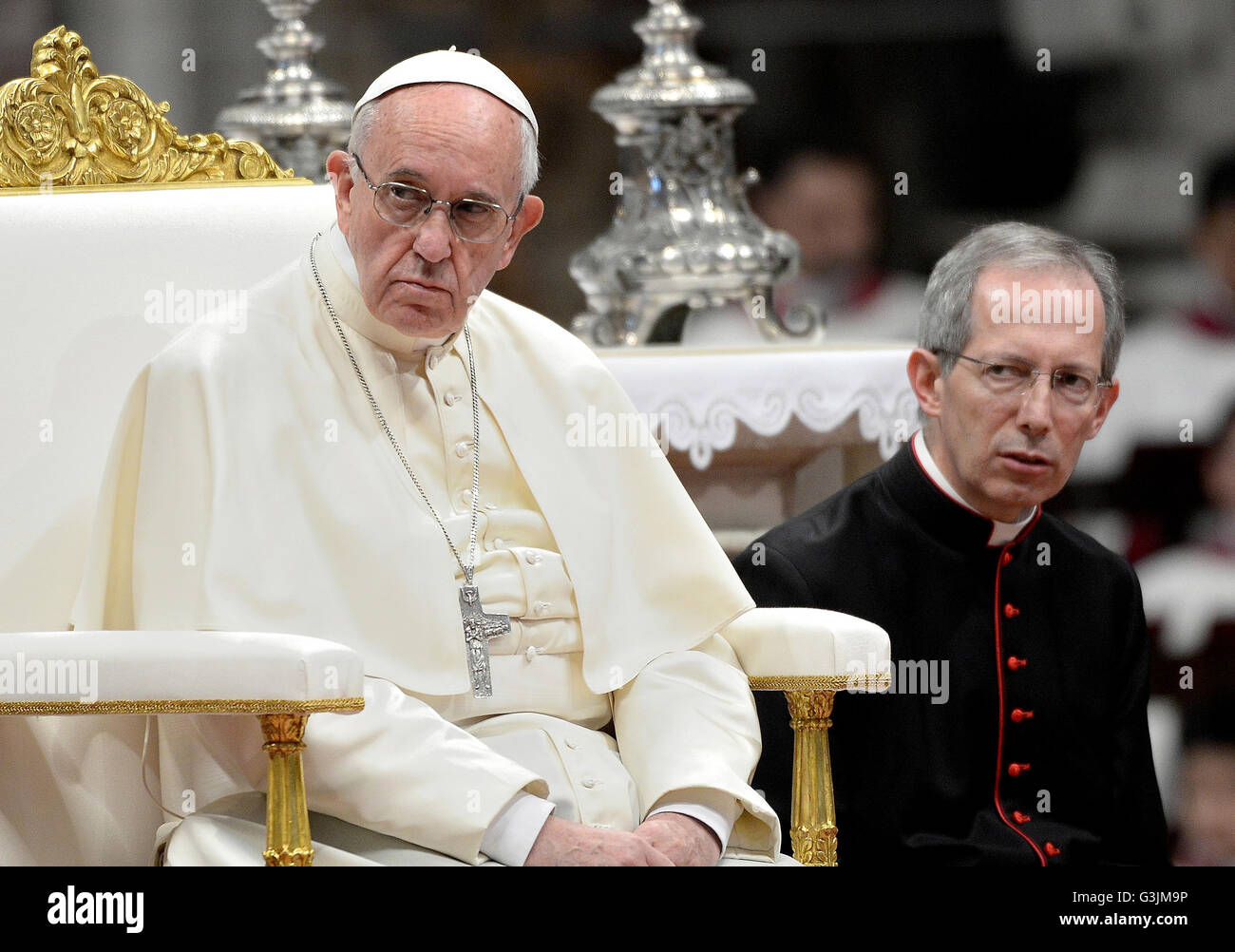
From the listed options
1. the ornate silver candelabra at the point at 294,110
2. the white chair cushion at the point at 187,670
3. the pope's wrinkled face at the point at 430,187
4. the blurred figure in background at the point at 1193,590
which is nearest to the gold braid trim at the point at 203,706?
the white chair cushion at the point at 187,670

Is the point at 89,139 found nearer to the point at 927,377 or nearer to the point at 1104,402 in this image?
the point at 927,377

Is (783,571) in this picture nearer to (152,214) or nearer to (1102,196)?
(152,214)

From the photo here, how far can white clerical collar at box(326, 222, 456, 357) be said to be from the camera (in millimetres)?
2730

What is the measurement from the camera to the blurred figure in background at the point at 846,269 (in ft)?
20.4

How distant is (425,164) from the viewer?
2566 mm

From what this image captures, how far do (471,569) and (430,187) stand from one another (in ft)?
1.77

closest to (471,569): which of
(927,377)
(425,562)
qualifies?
(425,562)

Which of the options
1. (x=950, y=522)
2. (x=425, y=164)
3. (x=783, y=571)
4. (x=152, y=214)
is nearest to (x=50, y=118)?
(x=152, y=214)

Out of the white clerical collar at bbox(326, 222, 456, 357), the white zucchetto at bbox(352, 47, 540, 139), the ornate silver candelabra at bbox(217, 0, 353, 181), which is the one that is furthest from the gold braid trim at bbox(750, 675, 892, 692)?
the ornate silver candelabra at bbox(217, 0, 353, 181)

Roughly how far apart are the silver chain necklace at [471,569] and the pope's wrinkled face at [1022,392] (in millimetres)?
863

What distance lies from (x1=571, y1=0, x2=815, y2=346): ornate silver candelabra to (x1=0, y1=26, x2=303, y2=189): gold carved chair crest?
186cm

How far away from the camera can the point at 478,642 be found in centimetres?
264

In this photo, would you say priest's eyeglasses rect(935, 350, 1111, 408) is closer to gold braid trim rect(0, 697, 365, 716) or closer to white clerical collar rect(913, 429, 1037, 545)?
white clerical collar rect(913, 429, 1037, 545)

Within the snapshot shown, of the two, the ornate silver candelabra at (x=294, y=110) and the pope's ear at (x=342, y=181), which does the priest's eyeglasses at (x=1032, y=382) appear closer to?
the pope's ear at (x=342, y=181)
